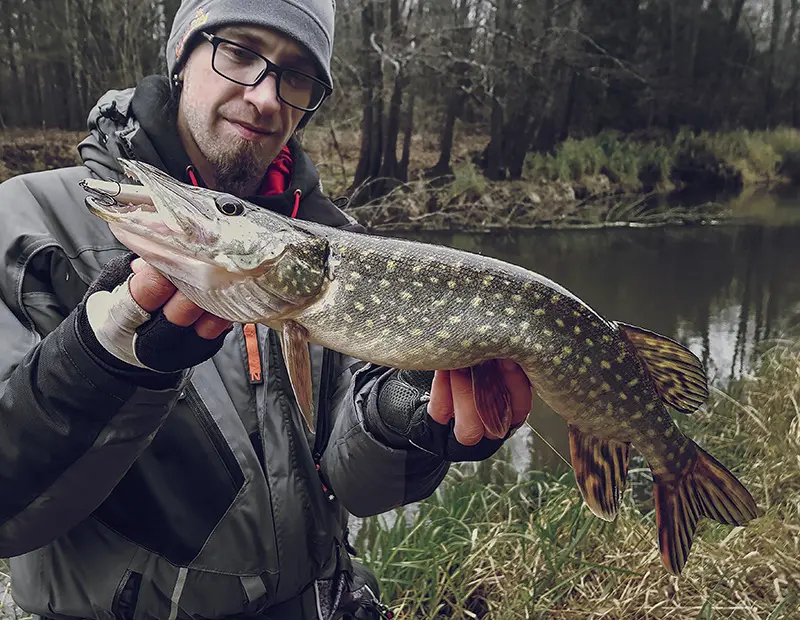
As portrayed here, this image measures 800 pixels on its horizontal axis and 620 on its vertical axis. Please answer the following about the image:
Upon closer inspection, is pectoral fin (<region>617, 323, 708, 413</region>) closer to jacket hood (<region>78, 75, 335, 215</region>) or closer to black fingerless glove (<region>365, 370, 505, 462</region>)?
black fingerless glove (<region>365, 370, 505, 462</region>)

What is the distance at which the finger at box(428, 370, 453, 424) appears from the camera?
62.4 inches

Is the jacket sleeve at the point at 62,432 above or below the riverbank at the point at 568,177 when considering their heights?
above

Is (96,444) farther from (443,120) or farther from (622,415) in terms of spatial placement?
(443,120)

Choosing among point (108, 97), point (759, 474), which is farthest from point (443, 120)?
point (108, 97)

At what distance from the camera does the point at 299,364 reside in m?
1.41

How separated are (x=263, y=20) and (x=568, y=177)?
11.6 metres

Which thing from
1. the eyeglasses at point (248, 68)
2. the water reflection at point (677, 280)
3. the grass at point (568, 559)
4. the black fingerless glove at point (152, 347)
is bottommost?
the water reflection at point (677, 280)

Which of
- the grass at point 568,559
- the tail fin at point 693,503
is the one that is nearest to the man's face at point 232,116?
the tail fin at point 693,503

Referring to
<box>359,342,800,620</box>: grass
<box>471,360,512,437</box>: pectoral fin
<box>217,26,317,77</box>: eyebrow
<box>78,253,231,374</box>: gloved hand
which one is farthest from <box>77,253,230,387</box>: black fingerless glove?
<box>359,342,800,620</box>: grass

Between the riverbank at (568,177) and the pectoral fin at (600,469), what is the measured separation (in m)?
7.09

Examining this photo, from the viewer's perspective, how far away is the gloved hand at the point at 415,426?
162cm

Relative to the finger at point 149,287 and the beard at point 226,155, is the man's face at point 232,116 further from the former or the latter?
the finger at point 149,287

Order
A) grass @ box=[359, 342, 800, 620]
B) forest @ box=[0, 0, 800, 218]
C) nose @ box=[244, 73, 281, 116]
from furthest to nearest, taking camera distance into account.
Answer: forest @ box=[0, 0, 800, 218], grass @ box=[359, 342, 800, 620], nose @ box=[244, 73, 281, 116]

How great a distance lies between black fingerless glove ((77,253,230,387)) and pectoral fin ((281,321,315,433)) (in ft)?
0.61
